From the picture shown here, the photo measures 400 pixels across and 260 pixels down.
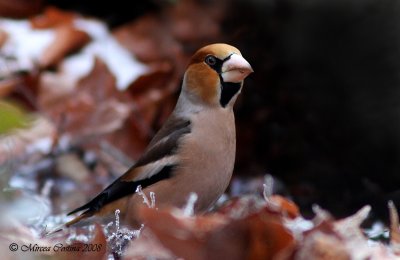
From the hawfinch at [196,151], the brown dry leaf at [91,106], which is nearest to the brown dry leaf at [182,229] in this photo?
the hawfinch at [196,151]

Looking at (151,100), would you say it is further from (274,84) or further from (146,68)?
(274,84)

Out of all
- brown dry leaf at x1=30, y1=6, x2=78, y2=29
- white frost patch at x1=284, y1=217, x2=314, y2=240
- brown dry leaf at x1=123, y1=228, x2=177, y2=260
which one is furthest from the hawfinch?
brown dry leaf at x1=30, y1=6, x2=78, y2=29

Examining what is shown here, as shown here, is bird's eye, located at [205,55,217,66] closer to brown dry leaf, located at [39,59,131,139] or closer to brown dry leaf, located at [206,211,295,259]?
brown dry leaf, located at [206,211,295,259]

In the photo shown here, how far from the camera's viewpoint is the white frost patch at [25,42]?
208 inches

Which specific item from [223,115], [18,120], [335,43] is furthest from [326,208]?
[18,120]

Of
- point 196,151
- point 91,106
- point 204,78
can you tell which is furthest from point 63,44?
point 196,151

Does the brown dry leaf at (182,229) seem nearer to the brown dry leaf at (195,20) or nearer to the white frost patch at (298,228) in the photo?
the white frost patch at (298,228)

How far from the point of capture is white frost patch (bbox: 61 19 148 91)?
5211 millimetres

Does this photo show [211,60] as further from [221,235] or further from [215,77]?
[221,235]

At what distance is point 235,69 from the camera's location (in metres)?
2.73

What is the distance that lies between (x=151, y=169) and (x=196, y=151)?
169 millimetres

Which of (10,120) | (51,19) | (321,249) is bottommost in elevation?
(51,19)

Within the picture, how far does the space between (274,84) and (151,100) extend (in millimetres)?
746

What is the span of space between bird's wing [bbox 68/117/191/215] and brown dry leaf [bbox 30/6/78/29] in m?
2.79
